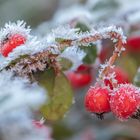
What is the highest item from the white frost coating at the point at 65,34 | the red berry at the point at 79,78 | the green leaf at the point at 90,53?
the red berry at the point at 79,78

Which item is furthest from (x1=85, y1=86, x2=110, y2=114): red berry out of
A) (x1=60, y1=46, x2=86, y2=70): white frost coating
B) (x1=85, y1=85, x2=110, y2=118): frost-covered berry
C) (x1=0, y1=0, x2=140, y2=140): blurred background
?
(x1=0, y1=0, x2=140, y2=140): blurred background

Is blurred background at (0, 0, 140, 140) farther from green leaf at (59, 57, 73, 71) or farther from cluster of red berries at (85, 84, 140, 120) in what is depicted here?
cluster of red berries at (85, 84, 140, 120)

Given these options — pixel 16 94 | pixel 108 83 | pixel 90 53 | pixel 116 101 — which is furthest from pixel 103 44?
pixel 16 94

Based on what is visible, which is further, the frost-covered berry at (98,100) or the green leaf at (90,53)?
the green leaf at (90,53)

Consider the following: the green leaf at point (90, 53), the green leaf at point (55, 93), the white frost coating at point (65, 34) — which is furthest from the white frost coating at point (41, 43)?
the green leaf at point (90, 53)

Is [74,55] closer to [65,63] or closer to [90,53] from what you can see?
[65,63]

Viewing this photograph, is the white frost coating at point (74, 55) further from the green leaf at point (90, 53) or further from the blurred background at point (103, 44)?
the blurred background at point (103, 44)
